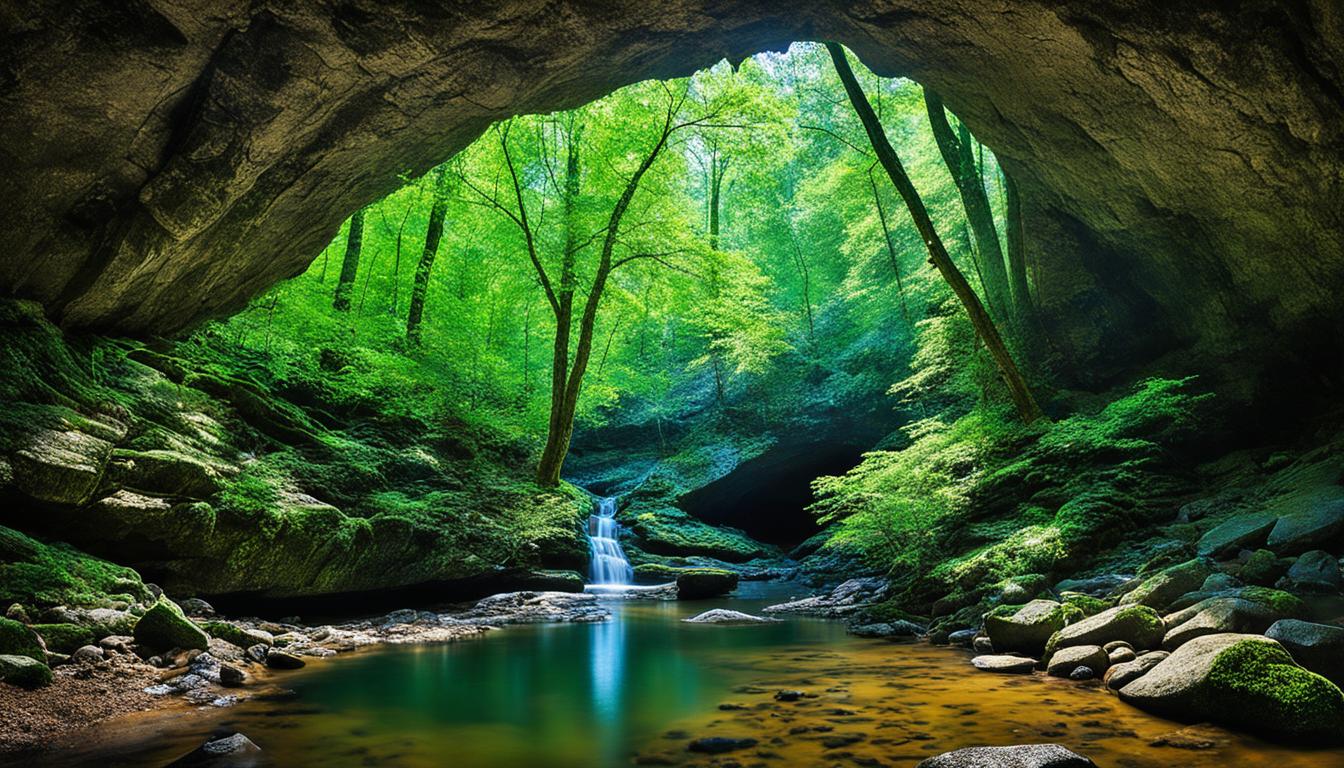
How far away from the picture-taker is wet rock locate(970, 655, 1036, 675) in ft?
19.7

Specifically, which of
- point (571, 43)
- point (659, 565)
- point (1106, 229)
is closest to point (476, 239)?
point (659, 565)

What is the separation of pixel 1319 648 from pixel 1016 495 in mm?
6274

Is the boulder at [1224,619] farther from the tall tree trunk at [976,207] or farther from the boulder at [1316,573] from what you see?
the tall tree trunk at [976,207]

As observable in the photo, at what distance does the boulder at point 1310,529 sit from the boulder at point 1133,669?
2.95 meters

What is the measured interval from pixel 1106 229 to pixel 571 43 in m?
9.47

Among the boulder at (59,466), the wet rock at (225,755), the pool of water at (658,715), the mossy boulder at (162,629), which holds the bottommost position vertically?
the pool of water at (658,715)

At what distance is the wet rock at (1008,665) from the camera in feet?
19.7

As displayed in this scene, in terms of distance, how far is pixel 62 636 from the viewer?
5160mm

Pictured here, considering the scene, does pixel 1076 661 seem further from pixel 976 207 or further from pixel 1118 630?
pixel 976 207

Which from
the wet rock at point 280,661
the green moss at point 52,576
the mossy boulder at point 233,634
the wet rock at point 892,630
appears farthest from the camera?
the wet rock at point 892,630

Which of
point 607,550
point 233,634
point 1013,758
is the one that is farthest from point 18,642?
point 607,550

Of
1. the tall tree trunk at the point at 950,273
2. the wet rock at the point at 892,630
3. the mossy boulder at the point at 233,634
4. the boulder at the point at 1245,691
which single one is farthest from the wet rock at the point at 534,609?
the tall tree trunk at the point at 950,273

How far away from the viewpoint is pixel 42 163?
644 cm

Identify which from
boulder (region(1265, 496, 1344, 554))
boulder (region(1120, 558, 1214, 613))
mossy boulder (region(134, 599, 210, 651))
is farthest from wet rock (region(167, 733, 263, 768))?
boulder (region(1265, 496, 1344, 554))
